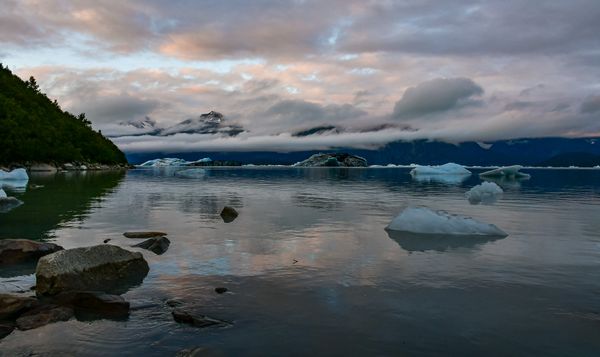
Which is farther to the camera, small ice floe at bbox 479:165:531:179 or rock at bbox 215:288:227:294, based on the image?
small ice floe at bbox 479:165:531:179

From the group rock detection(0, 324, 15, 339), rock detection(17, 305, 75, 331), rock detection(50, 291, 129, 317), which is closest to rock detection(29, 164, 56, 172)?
rock detection(50, 291, 129, 317)

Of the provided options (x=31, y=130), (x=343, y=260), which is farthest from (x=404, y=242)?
(x=31, y=130)

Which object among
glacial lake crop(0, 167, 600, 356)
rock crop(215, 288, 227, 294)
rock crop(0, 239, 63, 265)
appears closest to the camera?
glacial lake crop(0, 167, 600, 356)

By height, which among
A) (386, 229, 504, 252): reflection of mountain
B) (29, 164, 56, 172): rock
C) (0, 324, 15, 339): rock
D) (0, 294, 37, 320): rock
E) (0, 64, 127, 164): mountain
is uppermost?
(0, 64, 127, 164): mountain

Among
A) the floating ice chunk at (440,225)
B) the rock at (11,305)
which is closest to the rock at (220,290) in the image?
the rock at (11,305)

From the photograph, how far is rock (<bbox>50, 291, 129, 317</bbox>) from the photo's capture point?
12430mm

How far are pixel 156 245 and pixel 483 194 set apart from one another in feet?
149

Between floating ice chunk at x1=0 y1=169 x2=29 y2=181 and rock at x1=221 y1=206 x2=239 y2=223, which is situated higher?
floating ice chunk at x1=0 y1=169 x2=29 y2=181

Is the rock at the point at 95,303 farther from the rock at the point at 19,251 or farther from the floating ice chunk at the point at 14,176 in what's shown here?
the floating ice chunk at the point at 14,176

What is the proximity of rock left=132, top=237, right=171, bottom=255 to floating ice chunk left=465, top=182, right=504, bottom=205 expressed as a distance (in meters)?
37.6

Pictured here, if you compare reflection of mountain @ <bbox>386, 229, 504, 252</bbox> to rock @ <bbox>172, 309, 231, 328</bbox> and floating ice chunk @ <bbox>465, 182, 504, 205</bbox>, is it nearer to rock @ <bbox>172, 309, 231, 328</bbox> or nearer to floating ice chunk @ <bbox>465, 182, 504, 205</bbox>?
rock @ <bbox>172, 309, 231, 328</bbox>

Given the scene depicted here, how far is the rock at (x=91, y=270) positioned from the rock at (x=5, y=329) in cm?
292

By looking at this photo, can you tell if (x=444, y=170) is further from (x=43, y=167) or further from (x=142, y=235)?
(x=43, y=167)

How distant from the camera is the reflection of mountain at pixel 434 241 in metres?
22.3
